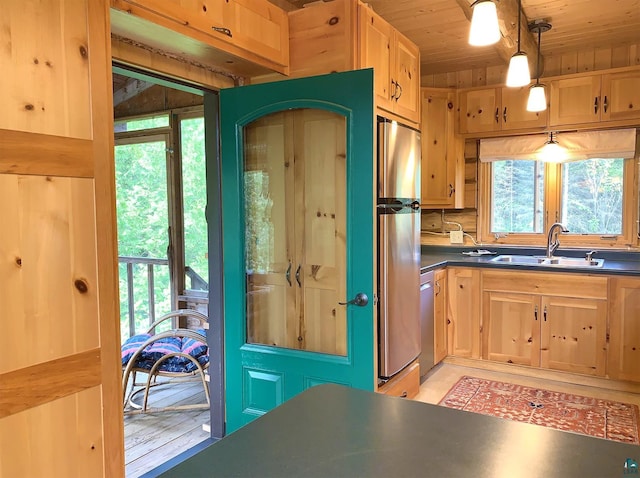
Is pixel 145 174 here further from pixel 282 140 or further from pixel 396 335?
pixel 396 335

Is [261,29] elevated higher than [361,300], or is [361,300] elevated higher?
[261,29]

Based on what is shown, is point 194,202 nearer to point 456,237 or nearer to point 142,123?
point 142,123

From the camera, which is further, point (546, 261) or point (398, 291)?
point (546, 261)

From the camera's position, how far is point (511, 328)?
158 inches

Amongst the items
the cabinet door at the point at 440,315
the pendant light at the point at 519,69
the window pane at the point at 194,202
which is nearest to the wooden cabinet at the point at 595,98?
the cabinet door at the point at 440,315

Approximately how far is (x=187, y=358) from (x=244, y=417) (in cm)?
76

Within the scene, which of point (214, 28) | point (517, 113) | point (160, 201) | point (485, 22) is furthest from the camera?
point (160, 201)

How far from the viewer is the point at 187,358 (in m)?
3.27

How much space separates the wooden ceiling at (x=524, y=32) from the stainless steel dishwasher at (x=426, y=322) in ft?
5.78

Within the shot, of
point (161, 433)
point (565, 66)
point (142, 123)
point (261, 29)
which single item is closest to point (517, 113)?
point (565, 66)

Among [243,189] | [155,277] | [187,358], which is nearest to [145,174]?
[155,277]

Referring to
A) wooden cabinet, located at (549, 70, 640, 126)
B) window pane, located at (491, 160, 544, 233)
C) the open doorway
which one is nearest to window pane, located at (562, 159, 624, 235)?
window pane, located at (491, 160, 544, 233)

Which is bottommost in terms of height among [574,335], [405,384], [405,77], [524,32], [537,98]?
[405,384]

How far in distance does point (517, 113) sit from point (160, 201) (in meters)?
3.36
